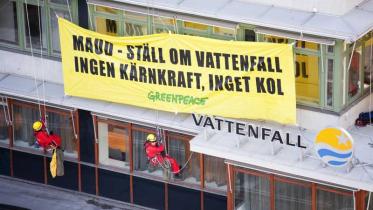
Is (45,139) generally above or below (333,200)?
above

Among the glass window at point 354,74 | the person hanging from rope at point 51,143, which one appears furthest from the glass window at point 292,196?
the person hanging from rope at point 51,143

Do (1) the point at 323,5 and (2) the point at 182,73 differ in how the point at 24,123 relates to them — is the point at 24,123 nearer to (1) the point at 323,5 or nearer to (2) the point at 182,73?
(2) the point at 182,73

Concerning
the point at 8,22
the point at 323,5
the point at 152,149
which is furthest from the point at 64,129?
the point at 323,5

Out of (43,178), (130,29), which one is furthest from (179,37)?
(43,178)

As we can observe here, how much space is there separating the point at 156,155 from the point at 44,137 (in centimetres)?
435

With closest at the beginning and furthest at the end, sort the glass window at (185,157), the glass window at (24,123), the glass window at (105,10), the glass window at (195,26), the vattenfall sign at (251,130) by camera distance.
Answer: the vattenfall sign at (251,130) → the glass window at (195,26) → the glass window at (105,10) → the glass window at (185,157) → the glass window at (24,123)

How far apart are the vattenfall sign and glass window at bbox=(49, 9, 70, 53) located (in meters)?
6.31

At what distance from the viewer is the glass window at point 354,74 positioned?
38.1 meters

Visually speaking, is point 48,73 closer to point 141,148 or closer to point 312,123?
point 141,148

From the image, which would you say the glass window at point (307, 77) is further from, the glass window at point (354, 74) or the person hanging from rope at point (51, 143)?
the person hanging from rope at point (51, 143)

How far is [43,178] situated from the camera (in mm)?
45500

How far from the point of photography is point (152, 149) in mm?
40469

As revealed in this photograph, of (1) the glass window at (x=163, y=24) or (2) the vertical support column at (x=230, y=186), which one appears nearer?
(2) the vertical support column at (x=230, y=186)

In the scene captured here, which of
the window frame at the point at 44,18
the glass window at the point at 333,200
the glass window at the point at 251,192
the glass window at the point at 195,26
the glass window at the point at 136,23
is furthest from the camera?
the window frame at the point at 44,18
